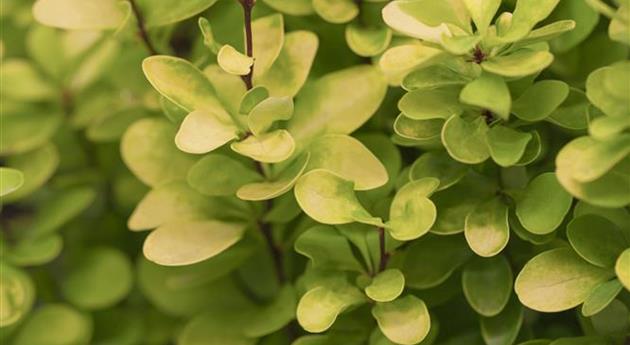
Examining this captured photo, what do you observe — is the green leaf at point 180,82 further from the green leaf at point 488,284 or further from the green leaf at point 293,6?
the green leaf at point 488,284

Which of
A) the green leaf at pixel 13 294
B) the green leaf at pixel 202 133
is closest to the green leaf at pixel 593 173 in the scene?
the green leaf at pixel 202 133

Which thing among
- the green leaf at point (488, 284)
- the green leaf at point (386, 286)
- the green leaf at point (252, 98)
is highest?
the green leaf at point (252, 98)

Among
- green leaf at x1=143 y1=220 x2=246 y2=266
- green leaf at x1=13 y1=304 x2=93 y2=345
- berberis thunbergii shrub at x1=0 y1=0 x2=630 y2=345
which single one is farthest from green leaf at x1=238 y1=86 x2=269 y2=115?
green leaf at x1=13 y1=304 x2=93 y2=345

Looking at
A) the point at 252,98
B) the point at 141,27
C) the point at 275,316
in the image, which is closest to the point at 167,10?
the point at 141,27

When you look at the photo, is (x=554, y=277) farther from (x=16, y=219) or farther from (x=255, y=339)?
(x=16, y=219)

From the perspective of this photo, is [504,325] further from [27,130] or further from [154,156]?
[27,130]

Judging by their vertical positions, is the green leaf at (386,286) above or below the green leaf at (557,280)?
below
